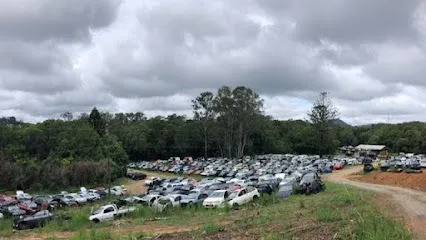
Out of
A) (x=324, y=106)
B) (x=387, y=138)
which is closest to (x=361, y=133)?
(x=387, y=138)

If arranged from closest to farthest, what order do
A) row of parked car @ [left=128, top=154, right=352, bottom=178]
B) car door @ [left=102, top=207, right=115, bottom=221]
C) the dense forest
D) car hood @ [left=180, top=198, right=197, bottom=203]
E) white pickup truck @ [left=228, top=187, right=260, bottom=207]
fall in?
1. car door @ [left=102, top=207, right=115, bottom=221]
2. white pickup truck @ [left=228, top=187, right=260, bottom=207]
3. car hood @ [left=180, top=198, right=197, bottom=203]
4. row of parked car @ [left=128, top=154, right=352, bottom=178]
5. the dense forest

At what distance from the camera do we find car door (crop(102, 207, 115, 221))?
29109mm

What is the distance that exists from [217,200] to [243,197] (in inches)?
65.6

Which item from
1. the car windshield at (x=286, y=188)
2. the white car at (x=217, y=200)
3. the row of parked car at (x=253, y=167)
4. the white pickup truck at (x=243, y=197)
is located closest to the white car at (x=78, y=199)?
the row of parked car at (x=253, y=167)

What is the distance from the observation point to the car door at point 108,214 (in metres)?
29.1

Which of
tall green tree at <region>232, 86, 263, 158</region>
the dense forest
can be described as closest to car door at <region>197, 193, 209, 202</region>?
the dense forest

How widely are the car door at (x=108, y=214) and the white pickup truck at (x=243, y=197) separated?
24.1 ft

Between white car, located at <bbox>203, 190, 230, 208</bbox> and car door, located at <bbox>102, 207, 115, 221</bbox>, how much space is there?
5.77m

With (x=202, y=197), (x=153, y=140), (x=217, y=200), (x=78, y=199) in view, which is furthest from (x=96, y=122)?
(x=217, y=200)

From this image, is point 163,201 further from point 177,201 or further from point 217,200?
point 217,200

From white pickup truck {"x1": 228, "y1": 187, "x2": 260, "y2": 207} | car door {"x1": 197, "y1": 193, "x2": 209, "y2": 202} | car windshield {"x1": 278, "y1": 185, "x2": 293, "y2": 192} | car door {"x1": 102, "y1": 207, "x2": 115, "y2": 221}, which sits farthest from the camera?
car windshield {"x1": 278, "y1": 185, "x2": 293, "y2": 192}

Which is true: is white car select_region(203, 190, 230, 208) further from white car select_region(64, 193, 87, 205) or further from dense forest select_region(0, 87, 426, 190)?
dense forest select_region(0, 87, 426, 190)

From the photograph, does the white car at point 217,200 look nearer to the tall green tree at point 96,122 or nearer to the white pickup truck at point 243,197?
the white pickup truck at point 243,197

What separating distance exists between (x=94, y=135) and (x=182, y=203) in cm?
5934
